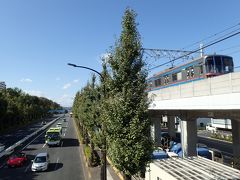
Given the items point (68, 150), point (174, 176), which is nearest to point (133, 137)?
point (174, 176)

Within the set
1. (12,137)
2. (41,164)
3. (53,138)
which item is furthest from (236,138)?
(12,137)

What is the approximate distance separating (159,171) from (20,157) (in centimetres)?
2256

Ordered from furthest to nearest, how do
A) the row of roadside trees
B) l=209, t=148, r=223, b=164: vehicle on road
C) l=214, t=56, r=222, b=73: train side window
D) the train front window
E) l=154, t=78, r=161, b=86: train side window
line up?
l=154, t=78, r=161, b=86: train side window < l=209, t=148, r=223, b=164: vehicle on road < the train front window < l=214, t=56, r=222, b=73: train side window < the row of roadside trees

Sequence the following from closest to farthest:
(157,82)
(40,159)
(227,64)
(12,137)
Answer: (227,64), (40,159), (157,82), (12,137)

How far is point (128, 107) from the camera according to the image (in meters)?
16.0

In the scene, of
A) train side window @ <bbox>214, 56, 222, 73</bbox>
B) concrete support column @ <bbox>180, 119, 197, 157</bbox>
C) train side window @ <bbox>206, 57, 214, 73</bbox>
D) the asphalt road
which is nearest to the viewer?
concrete support column @ <bbox>180, 119, 197, 157</bbox>

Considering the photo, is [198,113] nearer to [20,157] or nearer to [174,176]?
[174,176]

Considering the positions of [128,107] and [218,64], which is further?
[218,64]

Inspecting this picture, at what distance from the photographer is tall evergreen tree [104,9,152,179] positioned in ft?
→ 51.2

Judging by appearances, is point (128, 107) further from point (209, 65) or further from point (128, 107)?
point (209, 65)

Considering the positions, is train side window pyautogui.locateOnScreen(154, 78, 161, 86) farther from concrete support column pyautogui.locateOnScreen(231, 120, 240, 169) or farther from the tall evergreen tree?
the tall evergreen tree

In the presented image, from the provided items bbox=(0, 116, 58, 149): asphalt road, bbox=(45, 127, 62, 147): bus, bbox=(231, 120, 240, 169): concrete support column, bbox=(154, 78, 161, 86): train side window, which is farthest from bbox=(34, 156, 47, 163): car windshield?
bbox=(0, 116, 58, 149): asphalt road

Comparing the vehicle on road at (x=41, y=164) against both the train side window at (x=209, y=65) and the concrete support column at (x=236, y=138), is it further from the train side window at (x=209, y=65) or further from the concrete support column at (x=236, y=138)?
the train side window at (x=209, y=65)

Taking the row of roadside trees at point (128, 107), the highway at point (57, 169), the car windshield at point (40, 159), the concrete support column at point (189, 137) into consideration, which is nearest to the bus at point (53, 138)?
the highway at point (57, 169)
